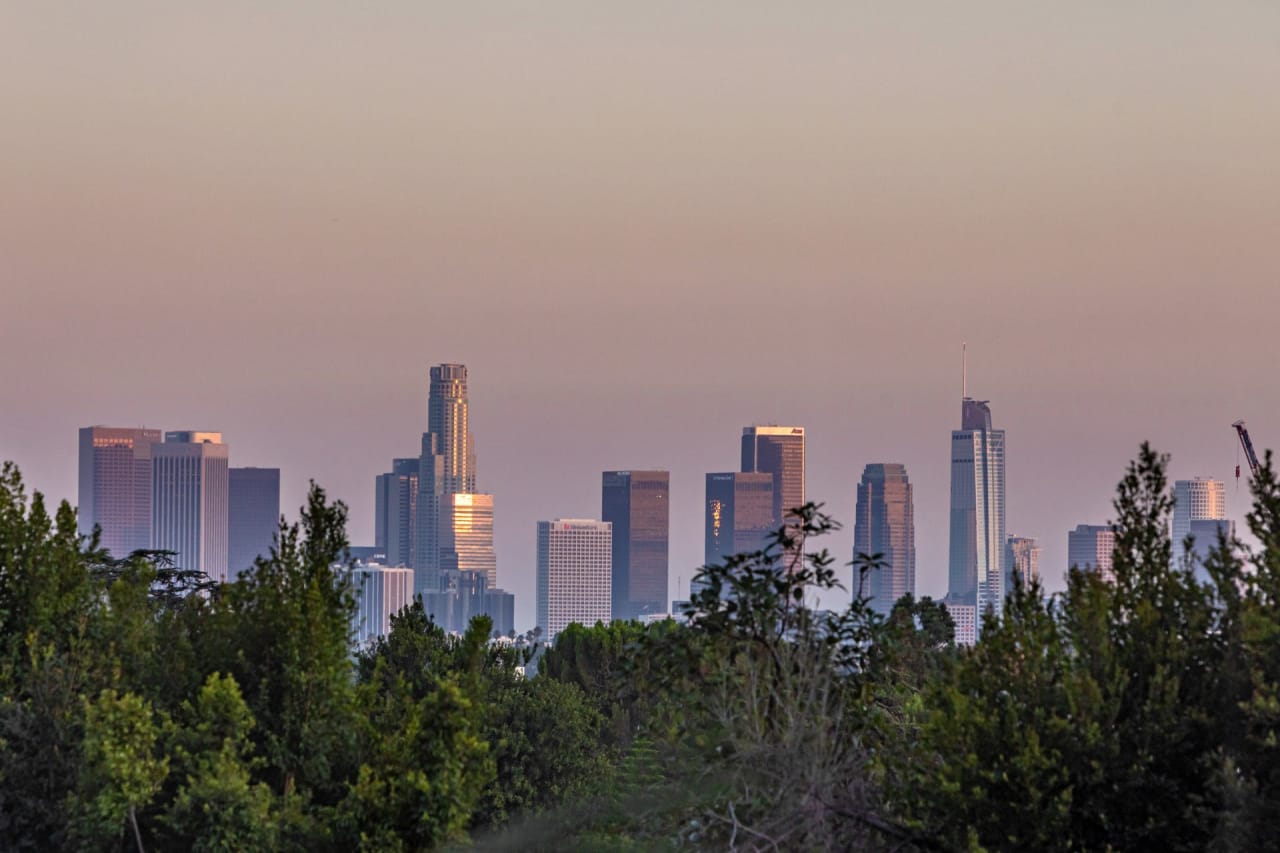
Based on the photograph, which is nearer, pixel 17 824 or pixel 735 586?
pixel 735 586

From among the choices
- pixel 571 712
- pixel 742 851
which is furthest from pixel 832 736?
pixel 571 712

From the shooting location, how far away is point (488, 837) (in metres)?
21.4

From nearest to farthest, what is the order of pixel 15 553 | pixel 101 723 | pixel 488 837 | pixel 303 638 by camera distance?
pixel 101 723
pixel 303 638
pixel 15 553
pixel 488 837

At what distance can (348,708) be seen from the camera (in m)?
15.6

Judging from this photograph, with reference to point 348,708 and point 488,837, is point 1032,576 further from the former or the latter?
point 488,837

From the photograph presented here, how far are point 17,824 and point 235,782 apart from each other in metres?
2.77

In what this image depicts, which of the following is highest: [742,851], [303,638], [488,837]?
[303,638]

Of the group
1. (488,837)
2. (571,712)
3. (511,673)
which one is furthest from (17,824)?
(511,673)

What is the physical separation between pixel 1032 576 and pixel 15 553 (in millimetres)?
9913

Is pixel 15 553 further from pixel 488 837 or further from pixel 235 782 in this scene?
pixel 488 837

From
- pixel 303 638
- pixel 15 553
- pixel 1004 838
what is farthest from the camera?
pixel 15 553

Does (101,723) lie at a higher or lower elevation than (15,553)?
lower

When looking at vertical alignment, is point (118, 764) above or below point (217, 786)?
above

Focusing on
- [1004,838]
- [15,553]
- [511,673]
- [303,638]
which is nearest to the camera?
[1004,838]
